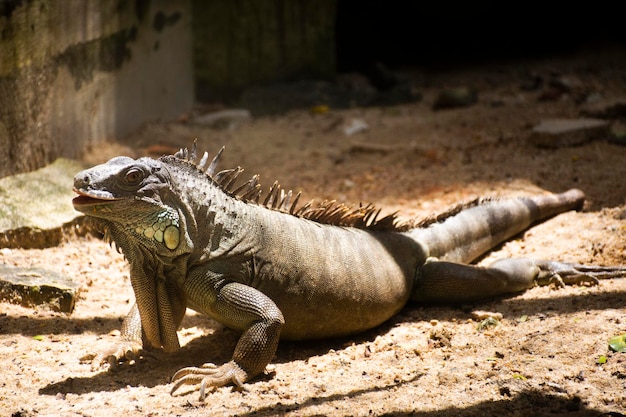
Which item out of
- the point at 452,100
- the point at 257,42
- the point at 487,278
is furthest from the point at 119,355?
the point at 257,42

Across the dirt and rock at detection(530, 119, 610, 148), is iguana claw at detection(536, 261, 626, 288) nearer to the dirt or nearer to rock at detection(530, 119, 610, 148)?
the dirt

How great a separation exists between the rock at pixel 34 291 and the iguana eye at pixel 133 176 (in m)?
1.50

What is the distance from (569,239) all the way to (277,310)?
Answer: 2.86 metres

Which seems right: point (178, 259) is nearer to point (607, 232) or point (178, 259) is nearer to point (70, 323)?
point (70, 323)

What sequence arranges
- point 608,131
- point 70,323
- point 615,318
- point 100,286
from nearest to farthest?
point 615,318
point 70,323
point 100,286
point 608,131

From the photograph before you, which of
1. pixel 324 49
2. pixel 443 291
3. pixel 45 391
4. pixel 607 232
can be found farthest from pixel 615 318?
pixel 324 49

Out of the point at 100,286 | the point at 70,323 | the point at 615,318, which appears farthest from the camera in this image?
the point at 100,286

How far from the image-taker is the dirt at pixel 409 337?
374 centimetres

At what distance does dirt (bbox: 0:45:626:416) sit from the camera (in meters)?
3.74

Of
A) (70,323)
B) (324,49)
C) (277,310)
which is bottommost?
(70,323)

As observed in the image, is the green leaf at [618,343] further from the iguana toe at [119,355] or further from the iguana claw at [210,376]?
the iguana toe at [119,355]

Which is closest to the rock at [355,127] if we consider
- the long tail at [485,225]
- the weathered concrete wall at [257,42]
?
the weathered concrete wall at [257,42]

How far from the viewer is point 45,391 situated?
396 cm

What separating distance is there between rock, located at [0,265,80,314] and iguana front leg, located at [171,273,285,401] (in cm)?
126
